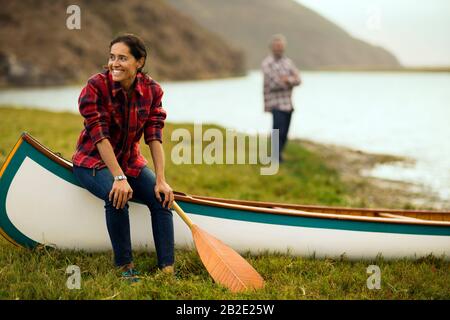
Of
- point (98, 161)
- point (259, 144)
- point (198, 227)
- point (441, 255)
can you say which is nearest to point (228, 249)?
point (198, 227)

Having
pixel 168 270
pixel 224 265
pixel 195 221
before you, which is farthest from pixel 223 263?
pixel 195 221

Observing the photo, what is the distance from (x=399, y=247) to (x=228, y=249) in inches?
58.9

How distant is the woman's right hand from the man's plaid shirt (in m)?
5.72

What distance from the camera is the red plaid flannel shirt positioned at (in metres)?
3.54

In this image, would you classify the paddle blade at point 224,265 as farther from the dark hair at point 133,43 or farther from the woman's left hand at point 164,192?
the dark hair at point 133,43

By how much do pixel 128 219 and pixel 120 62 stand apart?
44.0 inches

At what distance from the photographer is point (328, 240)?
14.1ft

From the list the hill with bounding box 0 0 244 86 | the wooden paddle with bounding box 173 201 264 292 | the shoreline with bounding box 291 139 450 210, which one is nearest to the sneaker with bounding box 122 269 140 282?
the wooden paddle with bounding box 173 201 264 292

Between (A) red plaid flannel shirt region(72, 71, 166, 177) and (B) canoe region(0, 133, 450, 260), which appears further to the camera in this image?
(B) canoe region(0, 133, 450, 260)

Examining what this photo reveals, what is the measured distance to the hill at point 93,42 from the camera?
7850cm

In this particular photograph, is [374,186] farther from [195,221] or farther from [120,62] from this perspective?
[120,62]

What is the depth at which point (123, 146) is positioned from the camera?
3.76 metres

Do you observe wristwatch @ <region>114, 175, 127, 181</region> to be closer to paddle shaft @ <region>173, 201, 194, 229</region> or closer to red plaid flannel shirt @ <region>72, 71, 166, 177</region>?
red plaid flannel shirt @ <region>72, 71, 166, 177</region>
